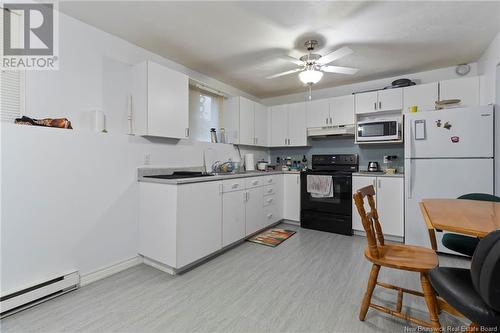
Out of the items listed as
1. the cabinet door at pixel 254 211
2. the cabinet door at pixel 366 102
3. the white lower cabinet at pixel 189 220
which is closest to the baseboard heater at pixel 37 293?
the white lower cabinet at pixel 189 220

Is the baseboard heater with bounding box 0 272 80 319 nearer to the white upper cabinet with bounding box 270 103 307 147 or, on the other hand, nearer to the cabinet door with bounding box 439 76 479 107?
the white upper cabinet with bounding box 270 103 307 147

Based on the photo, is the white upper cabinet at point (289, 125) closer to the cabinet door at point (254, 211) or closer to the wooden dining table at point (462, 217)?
the cabinet door at point (254, 211)

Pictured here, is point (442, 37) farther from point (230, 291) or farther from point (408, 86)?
point (230, 291)

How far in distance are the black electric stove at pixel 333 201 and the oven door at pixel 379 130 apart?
444mm

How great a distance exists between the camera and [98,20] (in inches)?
84.7

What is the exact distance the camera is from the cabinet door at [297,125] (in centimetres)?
411

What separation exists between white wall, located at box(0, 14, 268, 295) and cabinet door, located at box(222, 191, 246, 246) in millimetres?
975

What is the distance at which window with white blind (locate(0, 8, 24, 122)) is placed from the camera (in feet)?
5.76

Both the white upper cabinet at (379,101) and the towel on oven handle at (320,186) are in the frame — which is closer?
the white upper cabinet at (379,101)

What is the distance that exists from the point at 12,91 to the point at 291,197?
11.7 ft

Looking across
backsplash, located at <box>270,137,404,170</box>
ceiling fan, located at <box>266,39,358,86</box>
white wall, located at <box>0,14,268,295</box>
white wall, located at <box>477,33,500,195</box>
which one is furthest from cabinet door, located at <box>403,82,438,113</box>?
white wall, located at <box>0,14,268,295</box>

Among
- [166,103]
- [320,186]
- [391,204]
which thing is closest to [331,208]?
[320,186]

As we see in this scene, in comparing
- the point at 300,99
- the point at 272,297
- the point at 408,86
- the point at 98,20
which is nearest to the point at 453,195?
the point at 408,86

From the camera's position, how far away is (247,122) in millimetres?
3945
